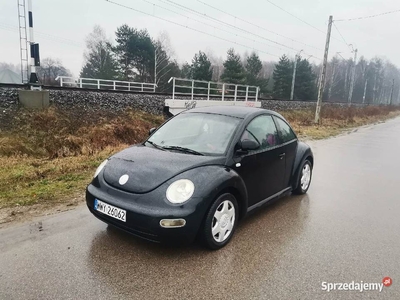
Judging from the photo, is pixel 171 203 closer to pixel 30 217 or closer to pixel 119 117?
pixel 30 217

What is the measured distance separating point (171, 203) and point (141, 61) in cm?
4025

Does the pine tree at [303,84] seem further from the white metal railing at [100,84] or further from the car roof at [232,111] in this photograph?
the car roof at [232,111]

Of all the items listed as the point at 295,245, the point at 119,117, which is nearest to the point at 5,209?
the point at 295,245

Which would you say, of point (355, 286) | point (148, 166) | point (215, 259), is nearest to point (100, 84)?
point (148, 166)

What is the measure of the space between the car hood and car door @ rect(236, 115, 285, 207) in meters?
0.52

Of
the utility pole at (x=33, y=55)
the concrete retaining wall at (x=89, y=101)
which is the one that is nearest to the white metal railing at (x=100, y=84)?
the concrete retaining wall at (x=89, y=101)

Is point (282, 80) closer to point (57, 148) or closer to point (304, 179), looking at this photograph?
point (57, 148)

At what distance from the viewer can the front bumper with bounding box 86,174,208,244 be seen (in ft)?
9.87

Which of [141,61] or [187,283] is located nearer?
[187,283]

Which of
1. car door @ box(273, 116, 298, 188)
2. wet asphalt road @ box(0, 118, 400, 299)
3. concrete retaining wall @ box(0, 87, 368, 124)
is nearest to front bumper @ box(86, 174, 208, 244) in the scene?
wet asphalt road @ box(0, 118, 400, 299)

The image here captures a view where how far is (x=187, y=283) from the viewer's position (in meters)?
2.81

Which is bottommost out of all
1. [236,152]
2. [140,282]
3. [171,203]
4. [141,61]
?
[140,282]

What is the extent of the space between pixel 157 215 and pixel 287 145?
108 inches

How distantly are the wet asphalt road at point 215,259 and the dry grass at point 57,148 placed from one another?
1.17 metres
